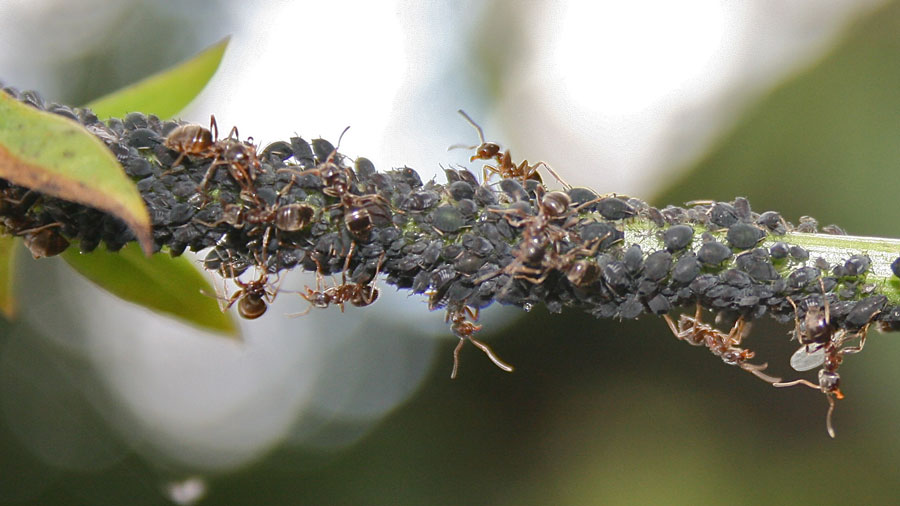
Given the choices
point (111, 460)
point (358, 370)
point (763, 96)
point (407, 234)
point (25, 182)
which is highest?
point (763, 96)

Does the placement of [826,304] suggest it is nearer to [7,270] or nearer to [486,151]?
[486,151]

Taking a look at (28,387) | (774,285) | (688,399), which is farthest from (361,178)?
(28,387)

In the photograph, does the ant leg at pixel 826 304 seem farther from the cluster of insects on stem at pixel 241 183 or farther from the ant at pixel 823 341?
the cluster of insects on stem at pixel 241 183

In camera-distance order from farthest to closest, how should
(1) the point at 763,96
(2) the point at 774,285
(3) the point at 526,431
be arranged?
1. (3) the point at 526,431
2. (1) the point at 763,96
3. (2) the point at 774,285

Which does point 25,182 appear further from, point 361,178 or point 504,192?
point 504,192

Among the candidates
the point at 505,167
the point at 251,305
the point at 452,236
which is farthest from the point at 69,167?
the point at 505,167

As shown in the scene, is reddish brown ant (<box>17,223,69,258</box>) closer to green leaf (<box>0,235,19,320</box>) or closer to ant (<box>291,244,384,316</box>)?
green leaf (<box>0,235,19,320</box>)

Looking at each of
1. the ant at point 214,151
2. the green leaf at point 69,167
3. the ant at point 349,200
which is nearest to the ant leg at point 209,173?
the ant at point 214,151
